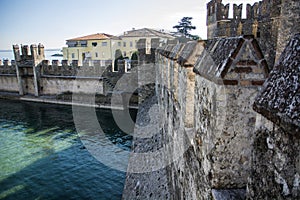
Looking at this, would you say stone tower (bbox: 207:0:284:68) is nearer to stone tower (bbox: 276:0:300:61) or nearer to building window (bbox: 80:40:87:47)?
stone tower (bbox: 276:0:300:61)

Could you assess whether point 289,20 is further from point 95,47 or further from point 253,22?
point 95,47

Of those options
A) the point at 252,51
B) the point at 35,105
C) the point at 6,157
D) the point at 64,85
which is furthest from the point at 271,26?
the point at 35,105

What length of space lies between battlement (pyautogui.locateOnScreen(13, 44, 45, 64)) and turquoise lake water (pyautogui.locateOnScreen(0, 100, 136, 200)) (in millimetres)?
7486

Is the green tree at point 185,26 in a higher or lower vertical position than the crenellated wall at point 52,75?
higher

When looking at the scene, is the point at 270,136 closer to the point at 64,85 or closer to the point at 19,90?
the point at 64,85

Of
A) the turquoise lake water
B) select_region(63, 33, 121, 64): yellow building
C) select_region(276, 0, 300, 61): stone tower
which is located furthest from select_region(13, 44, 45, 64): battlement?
select_region(276, 0, 300, 61): stone tower

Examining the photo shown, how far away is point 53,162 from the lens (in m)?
9.27

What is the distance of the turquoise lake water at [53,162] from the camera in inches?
288

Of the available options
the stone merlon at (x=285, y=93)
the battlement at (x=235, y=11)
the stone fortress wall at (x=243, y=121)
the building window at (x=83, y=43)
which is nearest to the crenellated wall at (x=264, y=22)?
the battlement at (x=235, y=11)

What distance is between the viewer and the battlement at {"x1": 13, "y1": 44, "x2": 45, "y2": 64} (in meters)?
20.7

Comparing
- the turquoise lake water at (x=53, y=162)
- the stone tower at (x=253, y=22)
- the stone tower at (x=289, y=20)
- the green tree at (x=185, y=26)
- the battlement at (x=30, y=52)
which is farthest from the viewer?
the green tree at (x=185, y=26)

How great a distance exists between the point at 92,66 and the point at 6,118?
7.35m

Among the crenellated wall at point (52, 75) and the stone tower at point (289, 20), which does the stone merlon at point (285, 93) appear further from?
the crenellated wall at point (52, 75)

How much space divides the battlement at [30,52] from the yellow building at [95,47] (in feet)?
57.2
